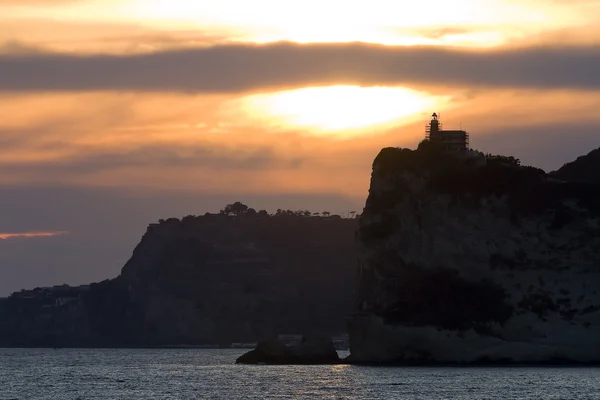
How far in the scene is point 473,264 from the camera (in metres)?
159

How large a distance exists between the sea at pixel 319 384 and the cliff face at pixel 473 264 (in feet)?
19.4

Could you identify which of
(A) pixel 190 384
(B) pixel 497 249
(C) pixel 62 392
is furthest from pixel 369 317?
(C) pixel 62 392

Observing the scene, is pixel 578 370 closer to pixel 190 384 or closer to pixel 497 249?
pixel 497 249

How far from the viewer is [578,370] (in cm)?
14225

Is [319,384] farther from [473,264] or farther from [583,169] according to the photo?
[583,169]

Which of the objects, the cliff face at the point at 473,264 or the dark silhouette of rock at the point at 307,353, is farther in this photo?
the dark silhouette of rock at the point at 307,353

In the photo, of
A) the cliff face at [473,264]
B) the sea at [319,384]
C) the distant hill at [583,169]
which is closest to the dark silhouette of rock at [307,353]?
the sea at [319,384]

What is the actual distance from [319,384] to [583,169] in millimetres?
78447

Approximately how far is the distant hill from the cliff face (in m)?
22.9

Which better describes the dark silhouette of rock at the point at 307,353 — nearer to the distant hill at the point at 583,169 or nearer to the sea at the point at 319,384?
the sea at the point at 319,384

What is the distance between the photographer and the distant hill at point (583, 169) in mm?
188600

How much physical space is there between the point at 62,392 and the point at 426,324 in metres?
46.5

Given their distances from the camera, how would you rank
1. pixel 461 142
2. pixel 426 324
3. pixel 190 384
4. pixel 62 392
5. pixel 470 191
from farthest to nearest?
pixel 461 142
pixel 470 191
pixel 426 324
pixel 190 384
pixel 62 392

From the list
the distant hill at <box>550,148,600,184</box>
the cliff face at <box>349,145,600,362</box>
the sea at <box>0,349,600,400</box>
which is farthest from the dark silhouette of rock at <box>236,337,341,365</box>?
the distant hill at <box>550,148,600,184</box>
